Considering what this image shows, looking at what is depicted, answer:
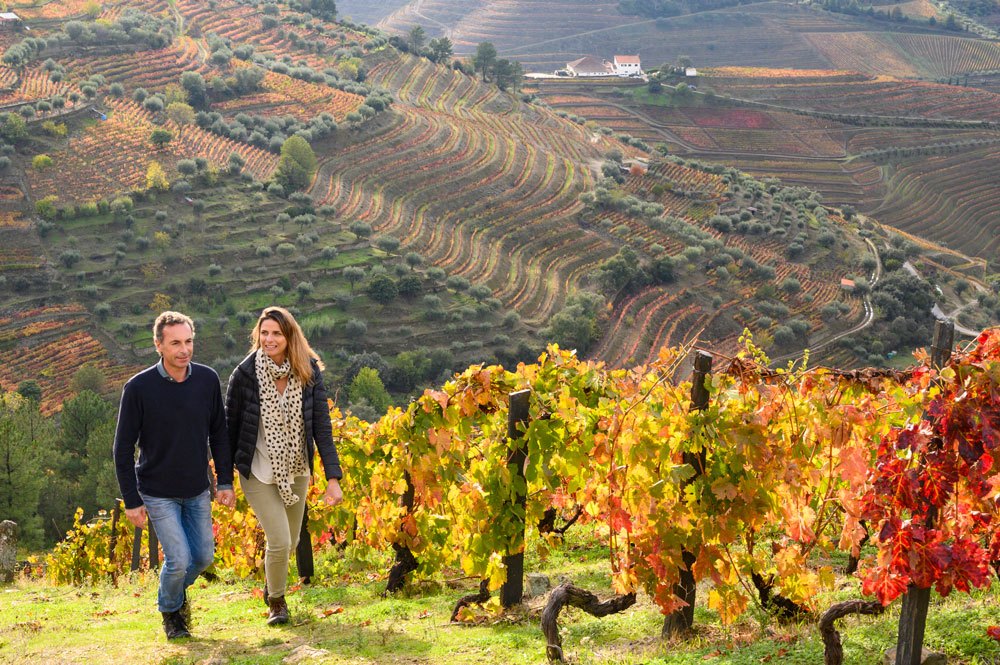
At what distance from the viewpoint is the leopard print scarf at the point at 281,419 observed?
4.80 metres

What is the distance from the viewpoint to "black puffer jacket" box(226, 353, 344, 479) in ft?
15.8

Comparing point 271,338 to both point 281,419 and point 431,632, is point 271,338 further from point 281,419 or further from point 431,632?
point 431,632

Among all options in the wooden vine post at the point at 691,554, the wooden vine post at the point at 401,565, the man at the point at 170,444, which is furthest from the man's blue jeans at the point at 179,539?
the wooden vine post at the point at 691,554

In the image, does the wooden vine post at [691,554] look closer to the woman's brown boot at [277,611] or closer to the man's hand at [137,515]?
the woman's brown boot at [277,611]

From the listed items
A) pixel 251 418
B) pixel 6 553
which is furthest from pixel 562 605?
pixel 6 553

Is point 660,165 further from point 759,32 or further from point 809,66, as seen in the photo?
point 759,32

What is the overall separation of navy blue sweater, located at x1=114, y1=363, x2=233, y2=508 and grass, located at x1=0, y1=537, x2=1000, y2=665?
2.80 feet

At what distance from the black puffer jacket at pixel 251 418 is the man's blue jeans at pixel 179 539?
30 cm

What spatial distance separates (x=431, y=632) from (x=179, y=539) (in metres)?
1.41

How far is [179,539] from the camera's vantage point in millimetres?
4660

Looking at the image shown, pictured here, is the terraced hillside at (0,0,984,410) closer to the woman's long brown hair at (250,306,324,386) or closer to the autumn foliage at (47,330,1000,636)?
the autumn foliage at (47,330,1000,636)

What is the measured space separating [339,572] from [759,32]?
11379 centimetres

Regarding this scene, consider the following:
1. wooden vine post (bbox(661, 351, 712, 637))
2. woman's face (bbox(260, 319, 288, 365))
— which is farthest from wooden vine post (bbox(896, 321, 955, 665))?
woman's face (bbox(260, 319, 288, 365))

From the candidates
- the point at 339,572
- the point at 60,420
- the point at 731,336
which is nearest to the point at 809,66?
the point at 731,336
